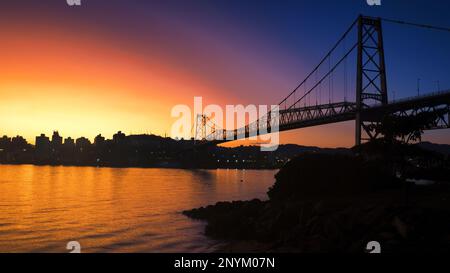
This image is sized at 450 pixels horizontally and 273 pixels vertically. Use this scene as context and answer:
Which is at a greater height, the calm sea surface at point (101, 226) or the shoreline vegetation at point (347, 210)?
the shoreline vegetation at point (347, 210)

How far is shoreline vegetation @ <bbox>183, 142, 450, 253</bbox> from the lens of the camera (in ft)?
45.9

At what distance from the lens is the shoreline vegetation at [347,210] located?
13992 millimetres

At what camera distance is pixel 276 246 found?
17.8 meters

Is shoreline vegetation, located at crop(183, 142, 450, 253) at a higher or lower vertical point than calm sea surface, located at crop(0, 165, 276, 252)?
higher

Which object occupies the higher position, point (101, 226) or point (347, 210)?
point (347, 210)

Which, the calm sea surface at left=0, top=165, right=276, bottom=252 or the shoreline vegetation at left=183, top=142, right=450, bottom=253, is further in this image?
the calm sea surface at left=0, top=165, right=276, bottom=252

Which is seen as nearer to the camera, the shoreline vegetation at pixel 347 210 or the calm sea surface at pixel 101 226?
the shoreline vegetation at pixel 347 210

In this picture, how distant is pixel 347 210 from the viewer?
56.9 feet

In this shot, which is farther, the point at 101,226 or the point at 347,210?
the point at 101,226
